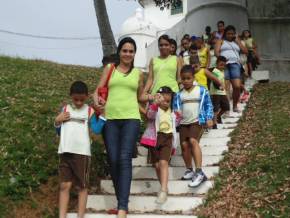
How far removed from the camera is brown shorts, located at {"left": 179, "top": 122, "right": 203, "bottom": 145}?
721 centimetres

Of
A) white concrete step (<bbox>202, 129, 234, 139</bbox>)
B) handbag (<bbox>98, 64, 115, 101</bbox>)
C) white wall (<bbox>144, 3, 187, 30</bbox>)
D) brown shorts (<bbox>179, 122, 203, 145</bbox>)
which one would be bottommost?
white concrete step (<bbox>202, 129, 234, 139</bbox>)

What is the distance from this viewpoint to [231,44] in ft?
36.3

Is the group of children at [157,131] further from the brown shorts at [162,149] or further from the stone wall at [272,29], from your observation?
the stone wall at [272,29]

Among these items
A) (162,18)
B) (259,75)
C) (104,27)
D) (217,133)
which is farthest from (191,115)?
(162,18)

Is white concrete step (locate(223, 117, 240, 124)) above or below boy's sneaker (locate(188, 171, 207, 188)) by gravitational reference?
above

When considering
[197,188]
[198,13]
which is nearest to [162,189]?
[197,188]

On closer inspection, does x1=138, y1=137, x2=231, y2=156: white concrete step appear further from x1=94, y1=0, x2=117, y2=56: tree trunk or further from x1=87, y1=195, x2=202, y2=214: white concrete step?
x1=94, y1=0, x2=117, y2=56: tree trunk

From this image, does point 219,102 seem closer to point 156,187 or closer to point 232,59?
point 232,59

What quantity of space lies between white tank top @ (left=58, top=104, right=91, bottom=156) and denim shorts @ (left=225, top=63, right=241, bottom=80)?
200 inches

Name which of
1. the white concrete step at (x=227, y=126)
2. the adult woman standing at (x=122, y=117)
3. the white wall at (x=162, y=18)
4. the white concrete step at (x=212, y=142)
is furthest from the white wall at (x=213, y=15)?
the adult woman standing at (x=122, y=117)

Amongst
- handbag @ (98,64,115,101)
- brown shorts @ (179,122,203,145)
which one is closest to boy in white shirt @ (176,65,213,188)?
brown shorts @ (179,122,203,145)

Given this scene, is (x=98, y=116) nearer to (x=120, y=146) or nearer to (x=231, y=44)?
(x=120, y=146)

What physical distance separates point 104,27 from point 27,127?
9.07m

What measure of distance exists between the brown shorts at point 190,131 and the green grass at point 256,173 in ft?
2.01
